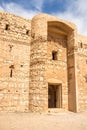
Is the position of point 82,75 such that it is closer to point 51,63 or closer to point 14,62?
point 51,63

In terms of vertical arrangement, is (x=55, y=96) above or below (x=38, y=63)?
below

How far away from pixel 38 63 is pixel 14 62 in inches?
63.2

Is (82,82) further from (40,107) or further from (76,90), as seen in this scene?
(40,107)

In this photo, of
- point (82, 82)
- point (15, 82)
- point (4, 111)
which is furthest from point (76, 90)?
point (4, 111)

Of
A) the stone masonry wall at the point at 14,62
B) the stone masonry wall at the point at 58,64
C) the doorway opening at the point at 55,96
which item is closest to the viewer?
the stone masonry wall at the point at 14,62

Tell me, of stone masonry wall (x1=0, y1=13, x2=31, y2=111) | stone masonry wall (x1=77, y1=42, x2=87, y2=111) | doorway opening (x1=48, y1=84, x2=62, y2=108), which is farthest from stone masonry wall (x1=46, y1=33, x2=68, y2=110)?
stone masonry wall (x1=0, y1=13, x2=31, y2=111)

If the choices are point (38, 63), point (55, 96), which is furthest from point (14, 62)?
point (55, 96)

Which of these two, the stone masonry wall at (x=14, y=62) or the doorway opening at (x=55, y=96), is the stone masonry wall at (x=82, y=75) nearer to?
the doorway opening at (x=55, y=96)

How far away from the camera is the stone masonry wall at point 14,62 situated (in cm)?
1048

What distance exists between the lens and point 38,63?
1130 cm

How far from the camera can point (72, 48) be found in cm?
1357

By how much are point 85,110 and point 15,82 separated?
20.0 feet

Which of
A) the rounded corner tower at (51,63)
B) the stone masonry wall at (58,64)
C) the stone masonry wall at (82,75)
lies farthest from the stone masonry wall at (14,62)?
the stone masonry wall at (82,75)

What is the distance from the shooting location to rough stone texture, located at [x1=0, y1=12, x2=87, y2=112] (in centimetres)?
1074
